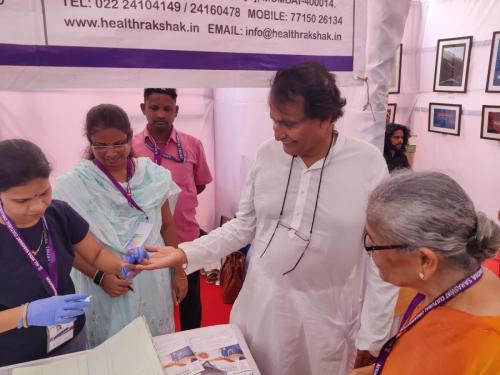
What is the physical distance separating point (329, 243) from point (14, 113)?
2.72 meters

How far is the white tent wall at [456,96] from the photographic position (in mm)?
4121

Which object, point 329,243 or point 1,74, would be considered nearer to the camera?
point 1,74

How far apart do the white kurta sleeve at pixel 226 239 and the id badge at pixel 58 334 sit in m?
0.44

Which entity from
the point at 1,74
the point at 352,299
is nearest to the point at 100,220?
the point at 1,74

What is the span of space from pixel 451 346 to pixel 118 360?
2.79 ft

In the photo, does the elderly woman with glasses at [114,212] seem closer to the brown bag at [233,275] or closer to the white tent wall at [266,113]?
the white tent wall at [266,113]

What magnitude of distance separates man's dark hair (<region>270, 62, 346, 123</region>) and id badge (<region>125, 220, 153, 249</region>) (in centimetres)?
81

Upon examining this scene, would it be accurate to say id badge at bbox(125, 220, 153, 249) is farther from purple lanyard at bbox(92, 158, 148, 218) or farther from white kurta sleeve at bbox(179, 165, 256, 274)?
white kurta sleeve at bbox(179, 165, 256, 274)

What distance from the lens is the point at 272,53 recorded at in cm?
137

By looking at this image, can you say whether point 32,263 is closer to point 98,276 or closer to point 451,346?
point 98,276

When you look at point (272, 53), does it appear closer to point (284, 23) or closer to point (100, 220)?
point (284, 23)

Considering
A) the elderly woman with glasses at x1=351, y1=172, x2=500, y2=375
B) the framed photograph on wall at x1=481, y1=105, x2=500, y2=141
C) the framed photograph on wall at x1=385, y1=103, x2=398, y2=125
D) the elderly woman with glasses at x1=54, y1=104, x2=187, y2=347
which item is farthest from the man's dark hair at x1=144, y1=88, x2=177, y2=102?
the framed photograph on wall at x1=385, y1=103, x2=398, y2=125

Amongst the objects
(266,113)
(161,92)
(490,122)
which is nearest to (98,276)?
(161,92)

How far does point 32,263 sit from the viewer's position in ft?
4.13
